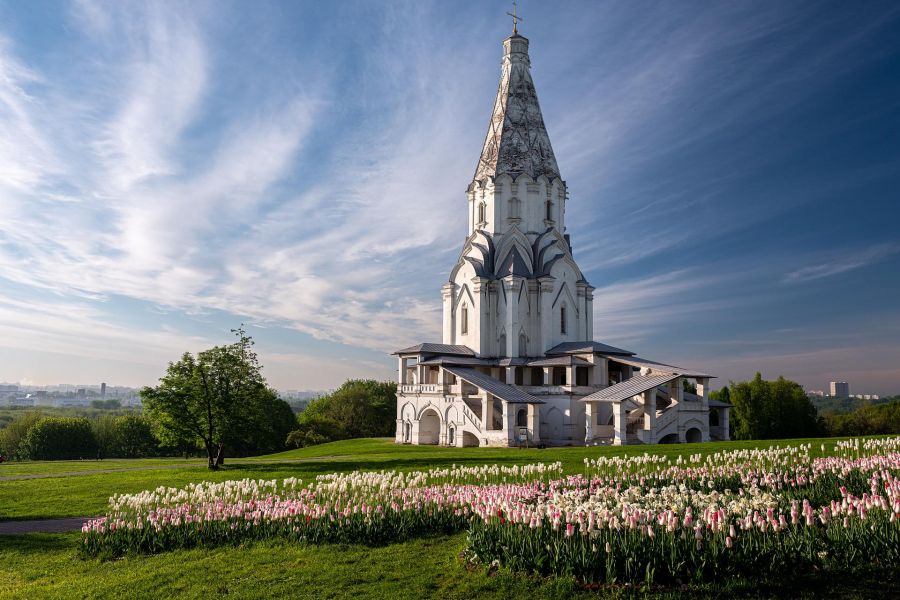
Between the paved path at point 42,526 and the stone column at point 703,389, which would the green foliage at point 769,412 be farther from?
the paved path at point 42,526

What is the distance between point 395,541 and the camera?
11695 mm

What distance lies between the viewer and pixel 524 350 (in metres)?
46.2

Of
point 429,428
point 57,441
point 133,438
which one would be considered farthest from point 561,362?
point 57,441

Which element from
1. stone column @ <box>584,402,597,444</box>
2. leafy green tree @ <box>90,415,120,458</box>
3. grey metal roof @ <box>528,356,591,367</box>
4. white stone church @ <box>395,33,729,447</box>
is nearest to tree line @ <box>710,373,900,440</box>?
white stone church @ <box>395,33,729,447</box>

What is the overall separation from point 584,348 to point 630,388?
21.0ft

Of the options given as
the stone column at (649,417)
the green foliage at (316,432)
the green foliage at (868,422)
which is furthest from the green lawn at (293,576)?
the green foliage at (868,422)

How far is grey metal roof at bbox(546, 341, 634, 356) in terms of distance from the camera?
43188mm

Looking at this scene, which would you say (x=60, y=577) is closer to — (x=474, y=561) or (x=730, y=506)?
(x=474, y=561)

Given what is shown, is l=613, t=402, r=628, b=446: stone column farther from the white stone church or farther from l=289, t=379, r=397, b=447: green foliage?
l=289, t=379, r=397, b=447: green foliage

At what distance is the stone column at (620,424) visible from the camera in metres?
37.0

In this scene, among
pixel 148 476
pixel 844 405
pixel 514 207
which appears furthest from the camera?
pixel 844 405

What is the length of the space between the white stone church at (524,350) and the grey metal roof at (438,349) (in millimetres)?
110

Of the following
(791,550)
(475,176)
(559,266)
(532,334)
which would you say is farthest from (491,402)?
(791,550)

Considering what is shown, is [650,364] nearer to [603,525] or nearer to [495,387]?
[495,387]
